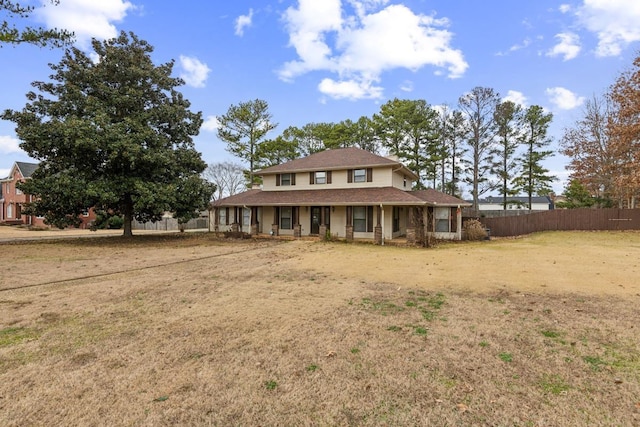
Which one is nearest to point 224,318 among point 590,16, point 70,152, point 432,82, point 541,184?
point 70,152

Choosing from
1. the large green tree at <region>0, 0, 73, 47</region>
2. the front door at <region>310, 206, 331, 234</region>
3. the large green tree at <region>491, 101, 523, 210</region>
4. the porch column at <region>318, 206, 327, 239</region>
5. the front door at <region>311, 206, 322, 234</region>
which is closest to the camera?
the large green tree at <region>0, 0, 73, 47</region>

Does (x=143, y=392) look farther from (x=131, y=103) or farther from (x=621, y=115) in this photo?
(x=621, y=115)

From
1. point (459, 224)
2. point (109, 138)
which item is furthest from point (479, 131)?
point (109, 138)

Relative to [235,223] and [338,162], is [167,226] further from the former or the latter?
[338,162]

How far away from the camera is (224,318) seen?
5.17 metres

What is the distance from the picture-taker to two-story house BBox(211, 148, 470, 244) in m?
18.2

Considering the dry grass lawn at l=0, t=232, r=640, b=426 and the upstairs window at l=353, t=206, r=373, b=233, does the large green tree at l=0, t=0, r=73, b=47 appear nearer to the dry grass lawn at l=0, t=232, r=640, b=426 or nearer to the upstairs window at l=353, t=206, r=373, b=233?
the dry grass lawn at l=0, t=232, r=640, b=426

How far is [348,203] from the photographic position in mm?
17734

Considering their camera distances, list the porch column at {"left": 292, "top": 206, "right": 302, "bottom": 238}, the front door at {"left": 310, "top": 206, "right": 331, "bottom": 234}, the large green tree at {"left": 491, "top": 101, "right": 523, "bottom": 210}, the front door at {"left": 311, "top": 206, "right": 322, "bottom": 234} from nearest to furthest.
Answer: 1. the front door at {"left": 310, "top": 206, "right": 331, "bottom": 234}
2. the porch column at {"left": 292, "top": 206, "right": 302, "bottom": 238}
3. the front door at {"left": 311, "top": 206, "right": 322, "bottom": 234}
4. the large green tree at {"left": 491, "top": 101, "right": 523, "bottom": 210}

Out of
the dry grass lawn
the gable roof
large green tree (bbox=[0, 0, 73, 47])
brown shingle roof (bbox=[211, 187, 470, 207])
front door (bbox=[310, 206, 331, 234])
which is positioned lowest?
the dry grass lawn

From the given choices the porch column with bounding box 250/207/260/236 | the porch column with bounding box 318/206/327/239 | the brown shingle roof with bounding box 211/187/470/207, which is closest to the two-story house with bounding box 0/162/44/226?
the porch column with bounding box 250/207/260/236

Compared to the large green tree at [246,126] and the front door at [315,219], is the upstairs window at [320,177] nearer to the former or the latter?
the front door at [315,219]

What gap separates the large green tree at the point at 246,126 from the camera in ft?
101

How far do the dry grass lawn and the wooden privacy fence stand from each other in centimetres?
1566
